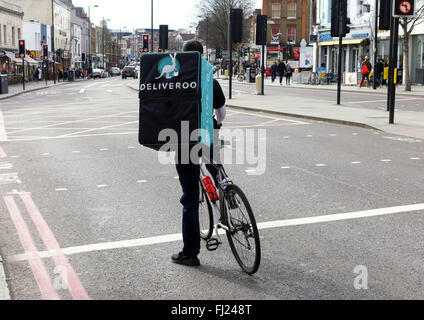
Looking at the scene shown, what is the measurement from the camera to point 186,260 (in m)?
4.95

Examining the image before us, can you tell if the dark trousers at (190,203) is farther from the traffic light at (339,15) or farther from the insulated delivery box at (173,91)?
the traffic light at (339,15)

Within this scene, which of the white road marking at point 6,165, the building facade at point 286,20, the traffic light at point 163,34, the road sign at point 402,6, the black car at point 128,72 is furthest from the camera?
the building facade at point 286,20

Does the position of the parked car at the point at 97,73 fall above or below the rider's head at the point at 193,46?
above

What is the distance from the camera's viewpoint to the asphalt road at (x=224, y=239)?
4.46 metres

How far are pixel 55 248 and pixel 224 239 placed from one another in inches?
61.9

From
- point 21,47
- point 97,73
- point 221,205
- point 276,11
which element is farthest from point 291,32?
point 221,205

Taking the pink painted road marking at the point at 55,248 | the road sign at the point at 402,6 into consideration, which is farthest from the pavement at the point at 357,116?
the pink painted road marking at the point at 55,248

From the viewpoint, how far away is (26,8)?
254 feet

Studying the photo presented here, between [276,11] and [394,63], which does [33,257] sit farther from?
[276,11]

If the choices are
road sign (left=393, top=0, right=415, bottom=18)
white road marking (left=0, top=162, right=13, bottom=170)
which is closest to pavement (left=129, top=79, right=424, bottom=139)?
road sign (left=393, top=0, right=415, bottom=18)

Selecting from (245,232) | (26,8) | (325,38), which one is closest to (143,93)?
(245,232)

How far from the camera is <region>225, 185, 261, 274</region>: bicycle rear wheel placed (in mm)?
4473

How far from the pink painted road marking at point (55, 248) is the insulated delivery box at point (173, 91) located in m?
1.30
